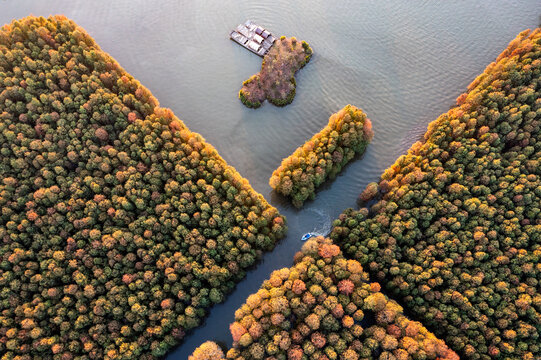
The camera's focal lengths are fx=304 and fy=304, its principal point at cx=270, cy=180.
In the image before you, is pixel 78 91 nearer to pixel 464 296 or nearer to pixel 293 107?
pixel 293 107

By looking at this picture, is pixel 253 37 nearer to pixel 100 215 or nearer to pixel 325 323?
pixel 100 215

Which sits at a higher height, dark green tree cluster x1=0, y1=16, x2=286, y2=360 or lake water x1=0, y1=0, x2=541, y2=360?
lake water x1=0, y1=0, x2=541, y2=360

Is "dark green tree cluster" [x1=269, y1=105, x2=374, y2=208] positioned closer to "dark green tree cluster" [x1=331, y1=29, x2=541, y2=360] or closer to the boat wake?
the boat wake

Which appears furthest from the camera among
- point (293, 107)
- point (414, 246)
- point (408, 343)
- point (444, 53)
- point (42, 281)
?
point (444, 53)

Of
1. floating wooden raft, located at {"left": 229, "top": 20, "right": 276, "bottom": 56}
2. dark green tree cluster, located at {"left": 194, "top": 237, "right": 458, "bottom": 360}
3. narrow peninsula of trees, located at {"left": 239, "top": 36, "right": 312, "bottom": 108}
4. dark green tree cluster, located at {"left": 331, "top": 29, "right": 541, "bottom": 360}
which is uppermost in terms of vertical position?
floating wooden raft, located at {"left": 229, "top": 20, "right": 276, "bottom": 56}

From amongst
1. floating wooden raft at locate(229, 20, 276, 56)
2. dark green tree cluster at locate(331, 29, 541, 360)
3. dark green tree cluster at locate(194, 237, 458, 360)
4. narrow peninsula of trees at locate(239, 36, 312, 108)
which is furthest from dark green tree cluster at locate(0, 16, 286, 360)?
floating wooden raft at locate(229, 20, 276, 56)

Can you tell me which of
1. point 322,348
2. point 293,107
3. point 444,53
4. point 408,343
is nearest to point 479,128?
point 444,53

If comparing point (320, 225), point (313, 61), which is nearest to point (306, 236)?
point (320, 225)

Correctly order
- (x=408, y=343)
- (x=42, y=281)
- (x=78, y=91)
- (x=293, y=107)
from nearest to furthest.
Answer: (x=408, y=343) < (x=42, y=281) < (x=78, y=91) < (x=293, y=107)
